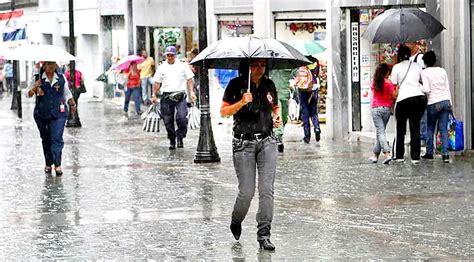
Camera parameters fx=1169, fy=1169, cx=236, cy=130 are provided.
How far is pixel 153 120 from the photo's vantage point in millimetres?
24797

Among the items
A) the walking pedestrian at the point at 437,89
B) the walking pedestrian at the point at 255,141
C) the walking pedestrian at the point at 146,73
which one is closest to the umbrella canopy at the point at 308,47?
the walking pedestrian at the point at 437,89

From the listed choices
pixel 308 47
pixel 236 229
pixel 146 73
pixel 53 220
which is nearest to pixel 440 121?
pixel 308 47

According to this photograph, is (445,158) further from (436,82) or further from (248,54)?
(248,54)

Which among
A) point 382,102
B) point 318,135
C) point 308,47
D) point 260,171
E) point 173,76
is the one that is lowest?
point 318,135

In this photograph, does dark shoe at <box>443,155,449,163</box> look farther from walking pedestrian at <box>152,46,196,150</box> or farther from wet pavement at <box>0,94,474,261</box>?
walking pedestrian at <box>152,46,196,150</box>

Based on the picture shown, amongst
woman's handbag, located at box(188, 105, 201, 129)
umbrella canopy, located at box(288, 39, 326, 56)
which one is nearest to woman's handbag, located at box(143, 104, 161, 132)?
woman's handbag, located at box(188, 105, 201, 129)

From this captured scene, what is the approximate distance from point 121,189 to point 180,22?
1753 centimetres

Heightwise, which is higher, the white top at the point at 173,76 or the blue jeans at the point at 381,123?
the white top at the point at 173,76

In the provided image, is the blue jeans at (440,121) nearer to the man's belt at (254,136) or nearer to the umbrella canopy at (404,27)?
the umbrella canopy at (404,27)

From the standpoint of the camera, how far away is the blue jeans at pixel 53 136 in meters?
16.5

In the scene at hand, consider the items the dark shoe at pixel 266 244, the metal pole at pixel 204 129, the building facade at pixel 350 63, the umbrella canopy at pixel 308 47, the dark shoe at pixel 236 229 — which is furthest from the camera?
the umbrella canopy at pixel 308 47

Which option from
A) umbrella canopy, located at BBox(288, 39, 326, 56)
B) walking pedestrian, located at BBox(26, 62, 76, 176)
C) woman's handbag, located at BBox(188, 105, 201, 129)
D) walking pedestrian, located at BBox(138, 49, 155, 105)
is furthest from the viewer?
walking pedestrian, located at BBox(138, 49, 155, 105)

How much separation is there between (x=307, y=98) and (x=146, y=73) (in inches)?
524

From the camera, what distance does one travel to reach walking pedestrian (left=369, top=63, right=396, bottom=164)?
1708 centimetres
